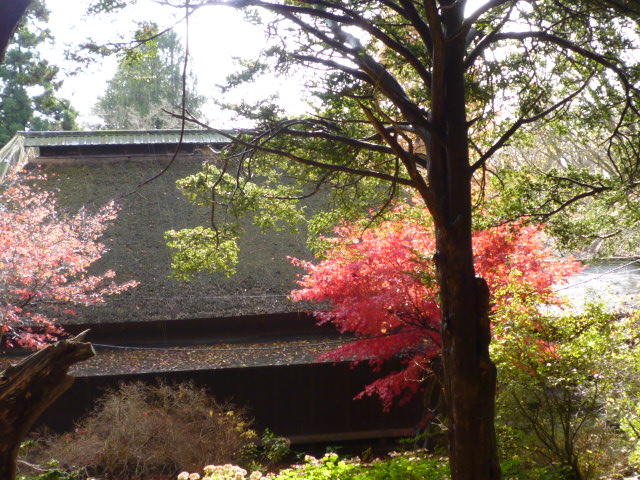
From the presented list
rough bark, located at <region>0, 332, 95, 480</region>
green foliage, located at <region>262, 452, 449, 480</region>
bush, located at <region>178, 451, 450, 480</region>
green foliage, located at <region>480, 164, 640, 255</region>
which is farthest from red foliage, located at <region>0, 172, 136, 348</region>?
green foliage, located at <region>480, 164, 640, 255</region>

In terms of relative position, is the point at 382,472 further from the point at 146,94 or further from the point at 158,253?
the point at 146,94

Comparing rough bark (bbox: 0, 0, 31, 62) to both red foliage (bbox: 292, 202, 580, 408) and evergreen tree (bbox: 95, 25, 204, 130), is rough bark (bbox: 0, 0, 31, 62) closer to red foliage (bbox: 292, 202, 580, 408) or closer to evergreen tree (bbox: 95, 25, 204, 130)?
red foliage (bbox: 292, 202, 580, 408)

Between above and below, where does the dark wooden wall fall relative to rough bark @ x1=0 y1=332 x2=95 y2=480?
below

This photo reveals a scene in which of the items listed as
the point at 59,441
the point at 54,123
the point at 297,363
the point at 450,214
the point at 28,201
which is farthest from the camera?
the point at 54,123

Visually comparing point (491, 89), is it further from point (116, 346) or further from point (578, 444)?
point (116, 346)

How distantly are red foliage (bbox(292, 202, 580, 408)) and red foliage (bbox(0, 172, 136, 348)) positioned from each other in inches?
155

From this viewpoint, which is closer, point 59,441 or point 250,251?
point 59,441

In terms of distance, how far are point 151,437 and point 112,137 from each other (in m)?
8.53

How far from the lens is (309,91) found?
20.4 ft

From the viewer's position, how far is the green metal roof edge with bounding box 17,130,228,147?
13498 millimetres

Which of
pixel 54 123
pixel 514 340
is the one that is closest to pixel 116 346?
pixel 514 340

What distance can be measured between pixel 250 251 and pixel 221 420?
372 centimetres

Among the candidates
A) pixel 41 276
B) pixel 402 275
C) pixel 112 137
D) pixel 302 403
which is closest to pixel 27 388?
pixel 402 275

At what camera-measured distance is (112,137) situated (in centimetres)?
1399
